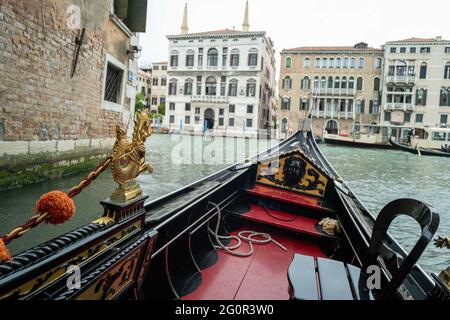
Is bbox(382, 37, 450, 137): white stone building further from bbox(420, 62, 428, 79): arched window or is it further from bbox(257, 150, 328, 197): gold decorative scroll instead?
bbox(257, 150, 328, 197): gold decorative scroll

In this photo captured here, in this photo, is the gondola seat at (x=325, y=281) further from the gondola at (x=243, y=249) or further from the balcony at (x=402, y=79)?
the balcony at (x=402, y=79)

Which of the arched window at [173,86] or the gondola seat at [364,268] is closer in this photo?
the gondola seat at [364,268]

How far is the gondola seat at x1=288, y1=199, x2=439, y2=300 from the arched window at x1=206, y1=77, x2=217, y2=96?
79.4ft

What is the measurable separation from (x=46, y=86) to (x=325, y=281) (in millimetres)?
4005

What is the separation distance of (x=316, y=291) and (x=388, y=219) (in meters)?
0.35

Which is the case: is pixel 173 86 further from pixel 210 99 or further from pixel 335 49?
pixel 335 49

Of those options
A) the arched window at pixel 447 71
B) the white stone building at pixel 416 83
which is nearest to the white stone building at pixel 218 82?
the white stone building at pixel 416 83

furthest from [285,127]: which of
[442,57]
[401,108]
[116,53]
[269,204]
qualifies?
[269,204]

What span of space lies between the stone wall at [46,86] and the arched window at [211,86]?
64.2 feet

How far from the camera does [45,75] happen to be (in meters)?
3.78

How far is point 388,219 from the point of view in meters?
1.05

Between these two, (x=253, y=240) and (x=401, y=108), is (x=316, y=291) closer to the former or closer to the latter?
(x=253, y=240)

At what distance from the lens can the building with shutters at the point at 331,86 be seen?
73.2 ft
